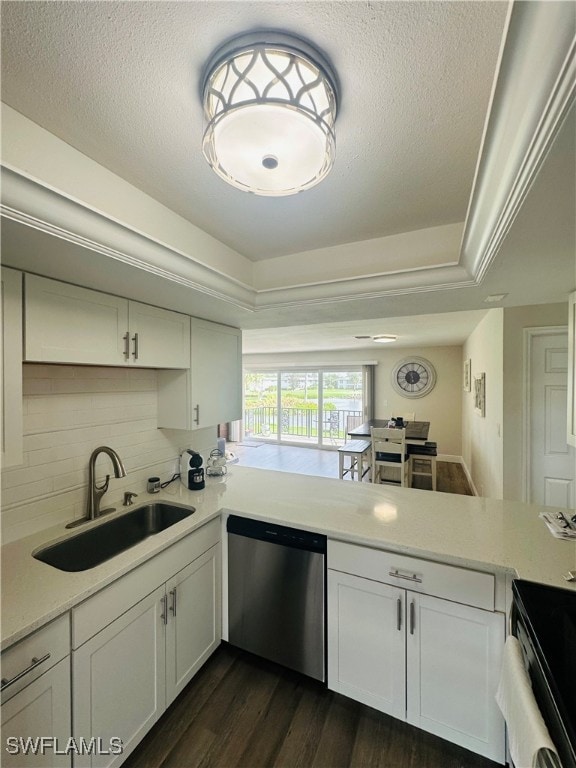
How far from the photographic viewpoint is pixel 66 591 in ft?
3.69

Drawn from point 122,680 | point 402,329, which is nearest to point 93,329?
point 122,680

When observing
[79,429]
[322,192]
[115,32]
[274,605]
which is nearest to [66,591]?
[79,429]

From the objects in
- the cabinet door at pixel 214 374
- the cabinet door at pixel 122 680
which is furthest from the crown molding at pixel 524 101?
the cabinet door at pixel 122 680

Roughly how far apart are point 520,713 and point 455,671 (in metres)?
0.53

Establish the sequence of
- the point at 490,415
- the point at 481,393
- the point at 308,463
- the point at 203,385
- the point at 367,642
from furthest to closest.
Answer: the point at 308,463
the point at 481,393
the point at 490,415
the point at 203,385
the point at 367,642

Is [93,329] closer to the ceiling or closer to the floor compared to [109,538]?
closer to the ceiling

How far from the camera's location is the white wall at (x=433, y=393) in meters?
6.59

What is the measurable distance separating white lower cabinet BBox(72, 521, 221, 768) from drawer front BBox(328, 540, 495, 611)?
74 cm

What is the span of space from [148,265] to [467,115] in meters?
1.16

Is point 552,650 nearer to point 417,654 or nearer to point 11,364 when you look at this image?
point 417,654

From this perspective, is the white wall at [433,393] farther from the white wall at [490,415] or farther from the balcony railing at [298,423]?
the white wall at [490,415]

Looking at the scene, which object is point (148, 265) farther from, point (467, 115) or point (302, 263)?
point (467, 115)

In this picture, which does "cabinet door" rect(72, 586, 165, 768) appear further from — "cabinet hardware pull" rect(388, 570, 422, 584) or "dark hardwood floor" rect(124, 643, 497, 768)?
"cabinet hardware pull" rect(388, 570, 422, 584)

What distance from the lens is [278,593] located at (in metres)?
1.70
